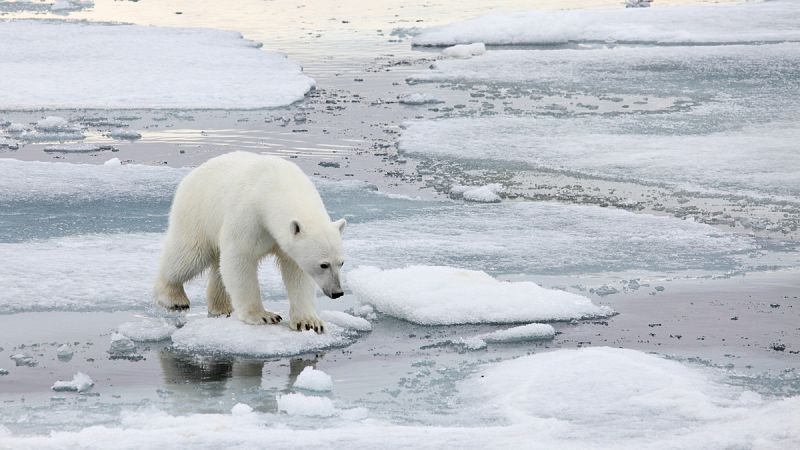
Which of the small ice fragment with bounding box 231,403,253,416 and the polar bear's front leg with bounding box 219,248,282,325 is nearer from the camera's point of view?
the small ice fragment with bounding box 231,403,253,416

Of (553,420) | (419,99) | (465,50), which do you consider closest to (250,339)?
(553,420)

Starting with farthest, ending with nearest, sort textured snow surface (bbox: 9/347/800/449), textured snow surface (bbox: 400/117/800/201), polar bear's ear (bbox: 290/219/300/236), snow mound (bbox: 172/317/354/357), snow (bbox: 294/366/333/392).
→ textured snow surface (bbox: 400/117/800/201) → snow mound (bbox: 172/317/354/357) → polar bear's ear (bbox: 290/219/300/236) → snow (bbox: 294/366/333/392) → textured snow surface (bbox: 9/347/800/449)

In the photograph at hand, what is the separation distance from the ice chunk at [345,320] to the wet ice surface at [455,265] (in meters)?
0.01

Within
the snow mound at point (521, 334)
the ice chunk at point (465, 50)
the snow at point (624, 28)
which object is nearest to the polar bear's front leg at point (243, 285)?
the snow mound at point (521, 334)

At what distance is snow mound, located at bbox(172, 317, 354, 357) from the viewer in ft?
17.8

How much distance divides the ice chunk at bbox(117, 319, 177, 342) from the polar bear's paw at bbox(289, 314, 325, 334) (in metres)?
0.58

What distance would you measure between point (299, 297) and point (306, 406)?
3.32 ft

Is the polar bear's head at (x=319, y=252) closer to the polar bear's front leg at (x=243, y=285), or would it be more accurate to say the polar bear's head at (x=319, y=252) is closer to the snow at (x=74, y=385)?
the polar bear's front leg at (x=243, y=285)

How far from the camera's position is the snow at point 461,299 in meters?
5.94

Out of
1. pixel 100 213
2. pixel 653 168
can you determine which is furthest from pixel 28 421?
pixel 653 168

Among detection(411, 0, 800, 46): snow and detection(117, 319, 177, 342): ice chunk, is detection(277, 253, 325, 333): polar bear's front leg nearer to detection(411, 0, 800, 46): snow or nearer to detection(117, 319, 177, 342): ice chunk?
detection(117, 319, 177, 342): ice chunk

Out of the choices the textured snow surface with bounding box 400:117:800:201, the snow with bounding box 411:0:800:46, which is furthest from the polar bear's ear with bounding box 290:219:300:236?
the snow with bounding box 411:0:800:46

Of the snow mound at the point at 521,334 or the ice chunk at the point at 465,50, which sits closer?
the snow mound at the point at 521,334

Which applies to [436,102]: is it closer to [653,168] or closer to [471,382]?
[653,168]
